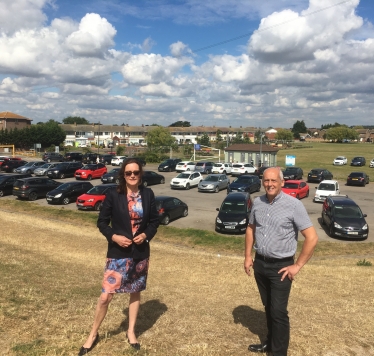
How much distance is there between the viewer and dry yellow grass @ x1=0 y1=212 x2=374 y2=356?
4.37 m

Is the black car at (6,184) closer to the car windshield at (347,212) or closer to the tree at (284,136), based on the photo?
the car windshield at (347,212)

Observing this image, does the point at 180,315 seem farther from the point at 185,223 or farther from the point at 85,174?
the point at 85,174

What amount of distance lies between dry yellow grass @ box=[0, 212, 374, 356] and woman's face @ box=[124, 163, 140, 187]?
1869 mm

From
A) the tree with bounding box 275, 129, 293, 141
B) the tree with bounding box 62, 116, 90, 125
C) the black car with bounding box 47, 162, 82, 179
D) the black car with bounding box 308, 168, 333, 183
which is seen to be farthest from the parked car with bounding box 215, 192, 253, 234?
the tree with bounding box 62, 116, 90, 125

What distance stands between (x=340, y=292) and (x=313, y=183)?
108 feet

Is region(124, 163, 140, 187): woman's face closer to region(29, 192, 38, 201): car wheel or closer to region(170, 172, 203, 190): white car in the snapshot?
region(29, 192, 38, 201): car wheel

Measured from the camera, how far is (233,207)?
19562 mm

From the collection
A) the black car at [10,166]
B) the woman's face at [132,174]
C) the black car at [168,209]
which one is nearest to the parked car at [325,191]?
the black car at [168,209]

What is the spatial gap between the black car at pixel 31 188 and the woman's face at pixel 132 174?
24731mm

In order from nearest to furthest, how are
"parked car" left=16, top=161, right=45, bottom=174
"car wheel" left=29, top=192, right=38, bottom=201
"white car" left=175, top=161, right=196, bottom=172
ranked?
"car wheel" left=29, top=192, right=38, bottom=201 < "parked car" left=16, top=161, right=45, bottom=174 < "white car" left=175, top=161, right=196, bottom=172

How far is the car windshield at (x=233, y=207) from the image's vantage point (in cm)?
1928

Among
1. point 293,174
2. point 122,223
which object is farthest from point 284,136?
point 122,223

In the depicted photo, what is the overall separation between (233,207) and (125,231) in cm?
1584

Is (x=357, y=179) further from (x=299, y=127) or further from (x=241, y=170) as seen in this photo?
(x=299, y=127)
